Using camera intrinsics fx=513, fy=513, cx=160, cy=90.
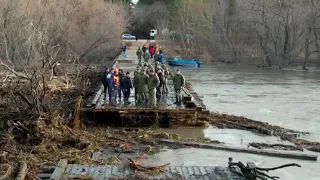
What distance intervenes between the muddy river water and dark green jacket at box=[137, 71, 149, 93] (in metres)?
2.04

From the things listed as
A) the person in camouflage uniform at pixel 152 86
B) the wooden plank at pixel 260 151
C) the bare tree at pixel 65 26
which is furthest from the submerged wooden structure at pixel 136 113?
the bare tree at pixel 65 26

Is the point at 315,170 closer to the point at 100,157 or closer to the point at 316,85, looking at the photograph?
the point at 100,157

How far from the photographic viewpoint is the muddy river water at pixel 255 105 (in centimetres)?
1532

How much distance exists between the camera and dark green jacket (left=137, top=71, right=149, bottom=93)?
20047 millimetres

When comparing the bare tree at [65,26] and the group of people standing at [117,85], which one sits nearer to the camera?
the group of people standing at [117,85]

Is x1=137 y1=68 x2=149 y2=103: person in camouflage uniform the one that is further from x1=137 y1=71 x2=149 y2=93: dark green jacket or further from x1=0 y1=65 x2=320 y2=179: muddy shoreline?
x1=0 y1=65 x2=320 y2=179: muddy shoreline

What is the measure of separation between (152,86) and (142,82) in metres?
0.45

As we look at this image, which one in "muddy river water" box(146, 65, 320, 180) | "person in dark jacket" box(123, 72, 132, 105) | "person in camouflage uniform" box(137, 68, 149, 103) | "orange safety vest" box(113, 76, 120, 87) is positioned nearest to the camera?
"muddy river water" box(146, 65, 320, 180)

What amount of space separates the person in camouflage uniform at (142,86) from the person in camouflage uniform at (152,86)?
0.66 feet

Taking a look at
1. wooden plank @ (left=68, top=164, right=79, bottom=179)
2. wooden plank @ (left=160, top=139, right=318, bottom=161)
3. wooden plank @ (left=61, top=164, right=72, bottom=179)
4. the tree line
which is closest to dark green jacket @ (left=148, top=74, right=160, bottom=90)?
wooden plank @ (left=160, top=139, right=318, bottom=161)

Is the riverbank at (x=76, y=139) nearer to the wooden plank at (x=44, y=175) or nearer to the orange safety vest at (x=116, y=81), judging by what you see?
the wooden plank at (x=44, y=175)

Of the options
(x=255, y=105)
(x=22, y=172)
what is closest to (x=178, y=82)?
(x=255, y=105)

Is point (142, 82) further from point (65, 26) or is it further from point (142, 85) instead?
point (65, 26)

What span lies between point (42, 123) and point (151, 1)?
73.4m
